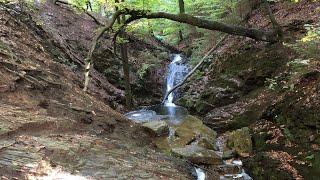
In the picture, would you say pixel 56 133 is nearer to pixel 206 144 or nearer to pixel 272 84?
pixel 206 144

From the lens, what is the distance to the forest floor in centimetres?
535

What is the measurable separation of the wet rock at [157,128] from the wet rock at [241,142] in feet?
6.66

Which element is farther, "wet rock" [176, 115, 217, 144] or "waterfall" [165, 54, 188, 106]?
"waterfall" [165, 54, 188, 106]

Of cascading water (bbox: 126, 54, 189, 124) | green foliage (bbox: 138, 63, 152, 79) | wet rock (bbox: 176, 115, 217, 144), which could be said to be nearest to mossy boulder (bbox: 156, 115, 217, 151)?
wet rock (bbox: 176, 115, 217, 144)

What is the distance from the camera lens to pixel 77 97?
923 cm

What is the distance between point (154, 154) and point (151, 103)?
9.36 m

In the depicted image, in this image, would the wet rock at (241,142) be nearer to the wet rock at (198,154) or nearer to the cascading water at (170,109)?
the wet rock at (198,154)

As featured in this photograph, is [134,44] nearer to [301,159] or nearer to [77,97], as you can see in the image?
[77,97]

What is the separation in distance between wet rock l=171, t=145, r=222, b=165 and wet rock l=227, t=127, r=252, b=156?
25.2 inches

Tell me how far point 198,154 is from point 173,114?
5.24 m

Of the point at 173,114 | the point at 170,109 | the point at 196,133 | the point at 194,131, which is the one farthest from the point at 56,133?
the point at 170,109

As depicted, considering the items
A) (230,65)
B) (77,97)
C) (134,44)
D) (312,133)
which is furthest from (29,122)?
(134,44)

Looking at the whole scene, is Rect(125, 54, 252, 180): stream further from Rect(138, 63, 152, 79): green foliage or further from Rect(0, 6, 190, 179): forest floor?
Rect(138, 63, 152, 79): green foliage

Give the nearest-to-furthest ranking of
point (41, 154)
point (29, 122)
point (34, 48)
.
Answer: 1. point (41, 154)
2. point (29, 122)
3. point (34, 48)
